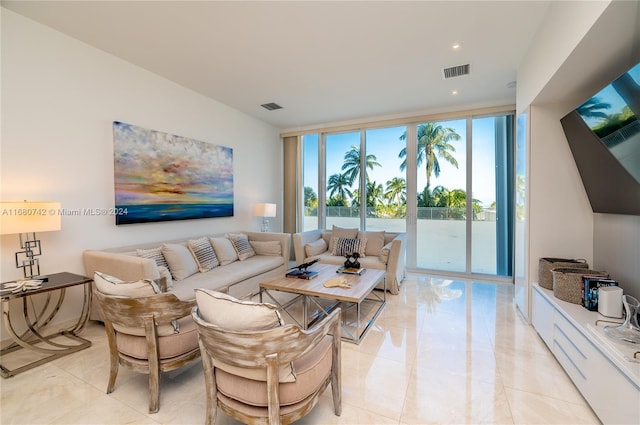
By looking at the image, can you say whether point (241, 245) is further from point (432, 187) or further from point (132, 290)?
point (432, 187)

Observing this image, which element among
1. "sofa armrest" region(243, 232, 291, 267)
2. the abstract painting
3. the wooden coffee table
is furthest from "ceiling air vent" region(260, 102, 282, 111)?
the wooden coffee table

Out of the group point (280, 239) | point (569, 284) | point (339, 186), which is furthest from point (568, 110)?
point (280, 239)

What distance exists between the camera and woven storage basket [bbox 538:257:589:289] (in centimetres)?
251

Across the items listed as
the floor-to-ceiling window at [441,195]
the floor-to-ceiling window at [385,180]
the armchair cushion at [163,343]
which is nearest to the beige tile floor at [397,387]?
the armchair cushion at [163,343]

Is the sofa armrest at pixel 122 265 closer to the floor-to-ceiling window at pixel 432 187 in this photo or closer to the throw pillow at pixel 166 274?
the throw pillow at pixel 166 274

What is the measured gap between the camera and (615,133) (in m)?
1.86

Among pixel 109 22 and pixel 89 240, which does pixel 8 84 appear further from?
pixel 89 240

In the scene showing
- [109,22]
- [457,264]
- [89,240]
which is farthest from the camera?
[457,264]

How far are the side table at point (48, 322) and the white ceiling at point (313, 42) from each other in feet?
7.83

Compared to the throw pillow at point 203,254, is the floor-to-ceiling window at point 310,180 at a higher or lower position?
higher

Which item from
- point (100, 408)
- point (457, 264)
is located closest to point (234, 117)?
point (100, 408)

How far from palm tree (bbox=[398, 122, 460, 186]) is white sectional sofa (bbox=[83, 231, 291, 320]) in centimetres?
284

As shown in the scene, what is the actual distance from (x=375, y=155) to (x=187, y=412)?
A: 4767mm

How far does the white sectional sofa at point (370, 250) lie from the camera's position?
13.0ft
